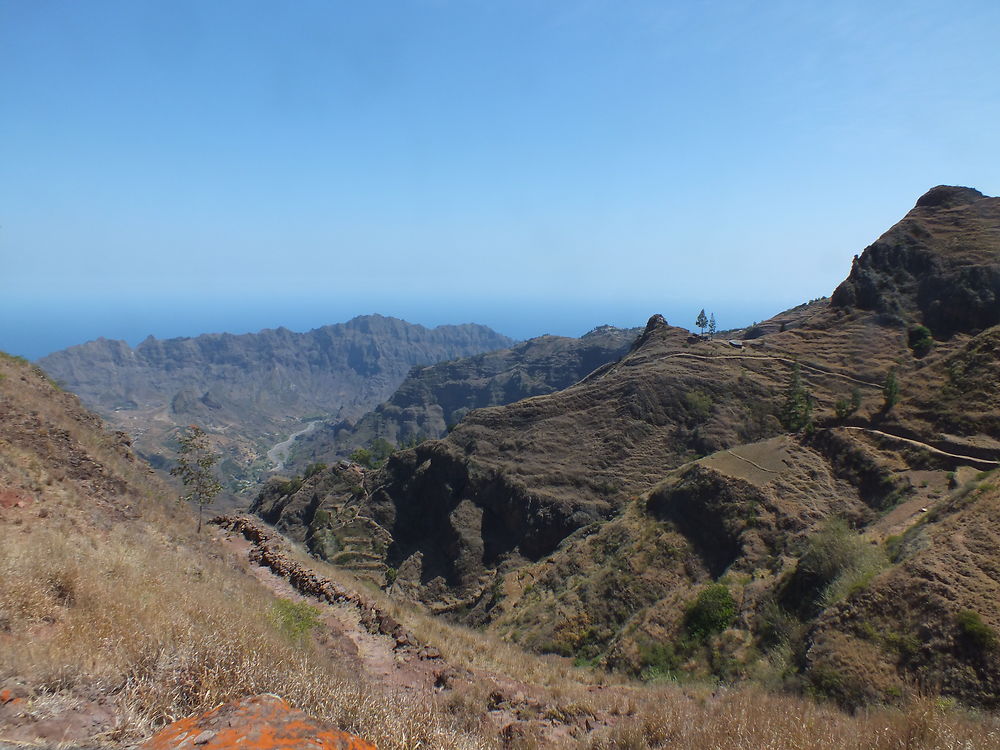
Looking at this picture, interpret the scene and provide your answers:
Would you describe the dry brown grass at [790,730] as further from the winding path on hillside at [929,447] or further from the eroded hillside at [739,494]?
the winding path on hillside at [929,447]

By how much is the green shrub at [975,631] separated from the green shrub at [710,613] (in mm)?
7313

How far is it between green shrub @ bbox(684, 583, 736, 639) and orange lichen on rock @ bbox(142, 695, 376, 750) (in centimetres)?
1615

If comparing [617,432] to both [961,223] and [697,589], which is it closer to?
[697,589]

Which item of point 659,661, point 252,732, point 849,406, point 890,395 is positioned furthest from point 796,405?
point 252,732

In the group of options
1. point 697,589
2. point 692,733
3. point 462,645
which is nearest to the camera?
point 692,733

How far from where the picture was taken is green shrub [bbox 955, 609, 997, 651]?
1005cm

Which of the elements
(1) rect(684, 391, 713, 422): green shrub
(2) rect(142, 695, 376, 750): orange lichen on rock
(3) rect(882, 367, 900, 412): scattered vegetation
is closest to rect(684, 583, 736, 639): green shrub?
(2) rect(142, 695, 376, 750): orange lichen on rock

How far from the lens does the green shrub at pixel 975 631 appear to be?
33.0 feet

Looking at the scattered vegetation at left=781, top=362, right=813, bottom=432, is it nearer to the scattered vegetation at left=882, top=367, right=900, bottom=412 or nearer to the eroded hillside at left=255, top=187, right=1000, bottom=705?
the eroded hillside at left=255, top=187, right=1000, bottom=705

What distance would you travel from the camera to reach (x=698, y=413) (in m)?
38.8

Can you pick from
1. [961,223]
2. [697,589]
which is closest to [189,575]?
[697,589]

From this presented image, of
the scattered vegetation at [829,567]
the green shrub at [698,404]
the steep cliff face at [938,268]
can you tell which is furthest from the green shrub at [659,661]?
the steep cliff face at [938,268]

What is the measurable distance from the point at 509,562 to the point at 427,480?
494 inches

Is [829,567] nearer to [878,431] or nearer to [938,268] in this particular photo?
[878,431]
